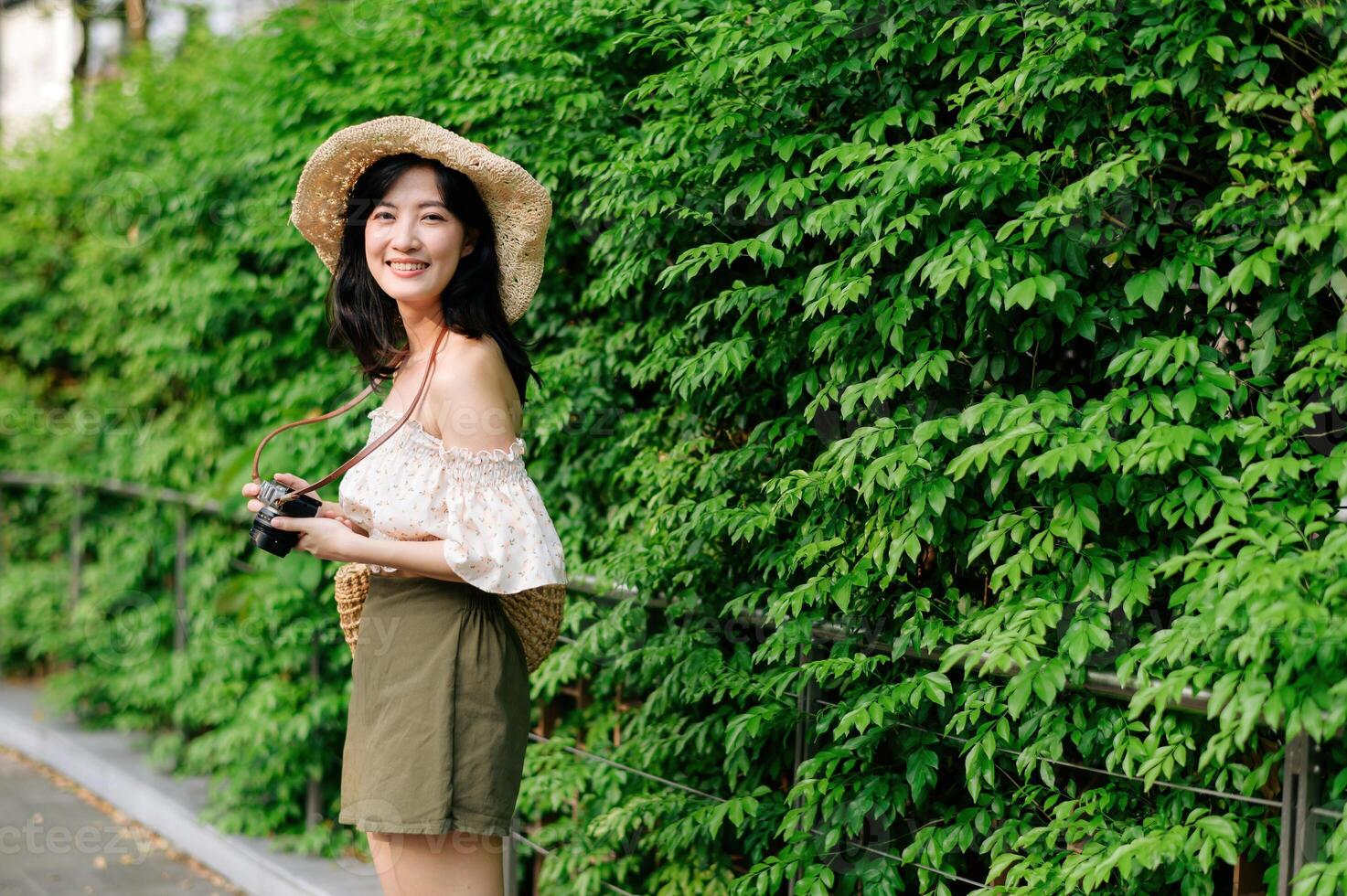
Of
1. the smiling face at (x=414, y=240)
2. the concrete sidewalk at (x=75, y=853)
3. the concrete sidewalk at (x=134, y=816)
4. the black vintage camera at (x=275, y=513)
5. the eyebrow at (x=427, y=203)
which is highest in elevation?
the eyebrow at (x=427, y=203)

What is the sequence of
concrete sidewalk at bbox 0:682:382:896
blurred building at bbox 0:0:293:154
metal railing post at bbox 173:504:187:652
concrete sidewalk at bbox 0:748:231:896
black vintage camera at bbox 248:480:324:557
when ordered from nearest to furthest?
black vintage camera at bbox 248:480:324:557
concrete sidewalk at bbox 0:682:382:896
concrete sidewalk at bbox 0:748:231:896
metal railing post at bbox 173:504:187:652
blurred building at bbox 0:0:293:154

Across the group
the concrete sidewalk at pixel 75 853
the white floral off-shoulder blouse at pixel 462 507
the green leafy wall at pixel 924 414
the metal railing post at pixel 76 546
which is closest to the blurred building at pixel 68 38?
the metal railing post at pixel 76 546

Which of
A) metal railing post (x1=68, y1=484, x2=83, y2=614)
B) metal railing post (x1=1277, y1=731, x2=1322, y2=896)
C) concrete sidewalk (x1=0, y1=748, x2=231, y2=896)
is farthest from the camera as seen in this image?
metal railing post (x1=68, y1=484, x2=83, y2=614)

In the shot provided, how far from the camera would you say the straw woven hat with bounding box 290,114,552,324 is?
2.79m

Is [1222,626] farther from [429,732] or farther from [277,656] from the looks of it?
[277,656]

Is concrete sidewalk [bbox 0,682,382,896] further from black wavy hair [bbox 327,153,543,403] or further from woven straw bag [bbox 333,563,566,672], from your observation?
black wavy hair [bbox 327,153,543,403]

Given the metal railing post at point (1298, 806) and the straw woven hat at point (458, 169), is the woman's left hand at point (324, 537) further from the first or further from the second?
the metal railing post at point (1298, 806)

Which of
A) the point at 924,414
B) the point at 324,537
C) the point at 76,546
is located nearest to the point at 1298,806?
the point at 924,414

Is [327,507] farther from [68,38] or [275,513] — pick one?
[68,38]

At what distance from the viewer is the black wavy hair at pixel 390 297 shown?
2828mm

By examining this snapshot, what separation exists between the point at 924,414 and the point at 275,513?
1297 millimetres

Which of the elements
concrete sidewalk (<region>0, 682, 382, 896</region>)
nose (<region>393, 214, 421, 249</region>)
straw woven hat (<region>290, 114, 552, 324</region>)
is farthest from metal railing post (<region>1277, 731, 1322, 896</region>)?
concrete sidewalk (<region>0, 682, 382, 896</region>)

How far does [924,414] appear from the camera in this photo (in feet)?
9.00

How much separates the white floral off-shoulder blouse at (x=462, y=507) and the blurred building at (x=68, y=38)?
3.54 meters
